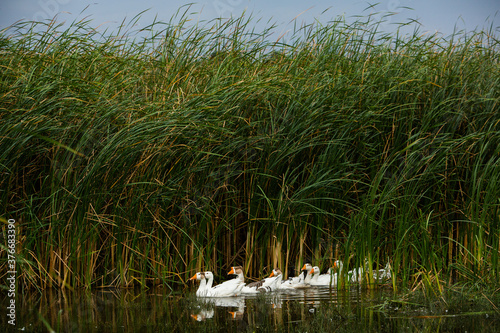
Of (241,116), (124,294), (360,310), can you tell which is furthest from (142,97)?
(360,310)

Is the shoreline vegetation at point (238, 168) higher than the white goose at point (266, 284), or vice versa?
the shoreline vegetation at point (238, 168)

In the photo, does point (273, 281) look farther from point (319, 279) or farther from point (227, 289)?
point (319, 279)

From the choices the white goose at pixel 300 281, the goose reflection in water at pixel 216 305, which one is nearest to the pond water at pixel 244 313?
the goose reflection in water at pixel 216 305

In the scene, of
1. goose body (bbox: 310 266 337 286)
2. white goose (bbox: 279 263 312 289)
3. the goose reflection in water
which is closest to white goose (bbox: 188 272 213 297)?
the goose reflection in water

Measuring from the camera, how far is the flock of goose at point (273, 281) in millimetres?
5410

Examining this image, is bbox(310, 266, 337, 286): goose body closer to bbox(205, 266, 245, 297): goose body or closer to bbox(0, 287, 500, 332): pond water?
bbox(0, 287, 500, 332): pond water

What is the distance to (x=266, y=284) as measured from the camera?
5.50 metres

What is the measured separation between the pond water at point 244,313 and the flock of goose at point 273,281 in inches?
3.7

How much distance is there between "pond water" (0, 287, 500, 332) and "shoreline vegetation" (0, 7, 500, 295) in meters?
0.43

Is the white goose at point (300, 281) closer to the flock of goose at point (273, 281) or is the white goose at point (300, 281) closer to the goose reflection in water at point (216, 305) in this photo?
the flock of goose at point (273, 281)

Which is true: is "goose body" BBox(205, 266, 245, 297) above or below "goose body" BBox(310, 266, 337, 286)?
below

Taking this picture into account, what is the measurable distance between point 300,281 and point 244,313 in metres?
1.40

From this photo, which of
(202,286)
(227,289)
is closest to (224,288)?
(227,289)

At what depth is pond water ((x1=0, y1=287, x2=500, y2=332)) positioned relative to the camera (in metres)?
4.00
